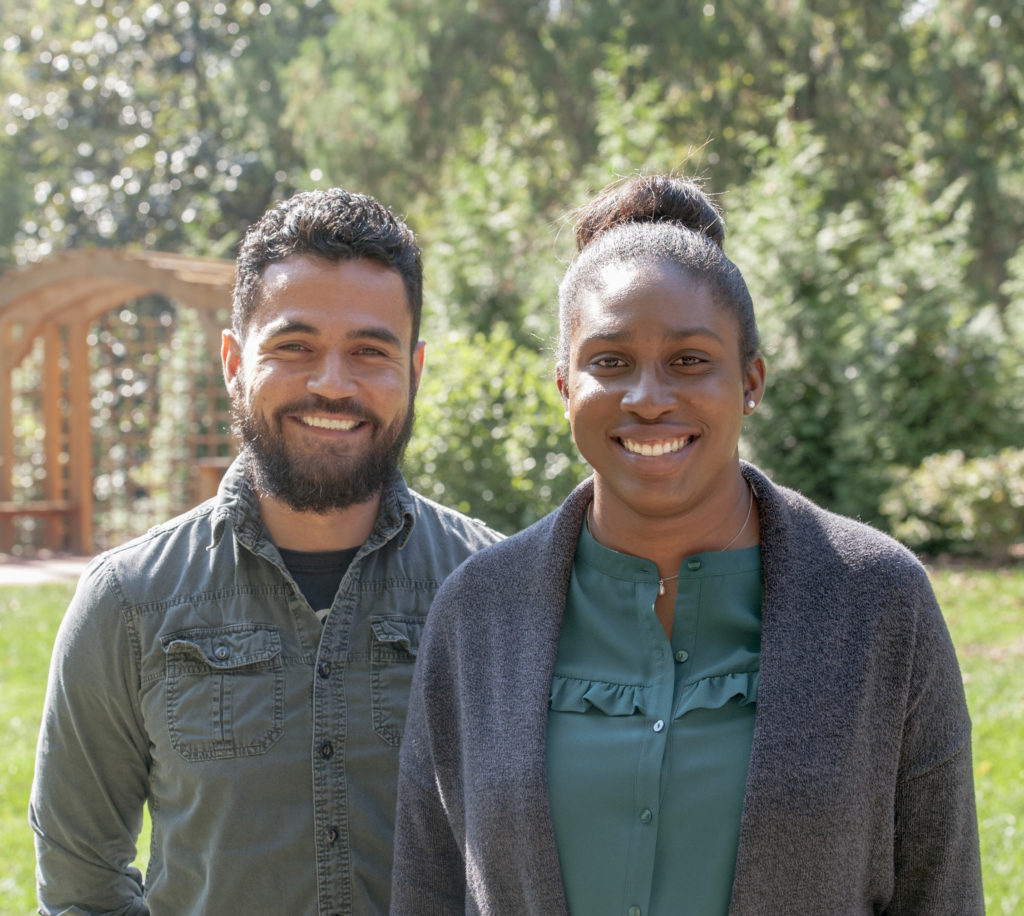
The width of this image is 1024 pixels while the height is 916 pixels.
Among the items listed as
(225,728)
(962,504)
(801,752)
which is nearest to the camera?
(801,752)

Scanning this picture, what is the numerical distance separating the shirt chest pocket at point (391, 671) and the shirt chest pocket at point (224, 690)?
19 centimetres

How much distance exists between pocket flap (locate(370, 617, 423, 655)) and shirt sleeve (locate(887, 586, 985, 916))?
0.99 meters

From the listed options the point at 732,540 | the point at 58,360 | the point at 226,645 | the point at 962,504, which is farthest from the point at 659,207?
the point at 58,360

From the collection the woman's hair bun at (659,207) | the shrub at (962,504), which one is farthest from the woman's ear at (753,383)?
the shrub at (962,504)

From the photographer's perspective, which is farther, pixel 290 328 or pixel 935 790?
pixel 290 328

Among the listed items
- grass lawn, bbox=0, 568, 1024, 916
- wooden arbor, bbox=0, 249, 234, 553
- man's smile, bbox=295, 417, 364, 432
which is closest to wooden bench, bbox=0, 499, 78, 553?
wooden arbor, bbox=0, 249, 234, 553

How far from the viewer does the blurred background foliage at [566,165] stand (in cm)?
1030

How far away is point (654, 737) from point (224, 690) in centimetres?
94

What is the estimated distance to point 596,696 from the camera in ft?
6.14

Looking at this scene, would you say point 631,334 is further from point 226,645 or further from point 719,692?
point 226,645

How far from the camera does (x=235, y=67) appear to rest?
1709 centimetres

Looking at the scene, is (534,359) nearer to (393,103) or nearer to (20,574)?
(20,574)

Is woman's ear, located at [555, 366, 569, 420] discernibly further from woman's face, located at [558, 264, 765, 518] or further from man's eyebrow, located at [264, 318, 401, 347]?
man's eyebrow, located at [264, 318, 401, 347]

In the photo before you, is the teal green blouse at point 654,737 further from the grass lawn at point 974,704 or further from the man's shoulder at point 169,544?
the grass lawn at point 974,704
